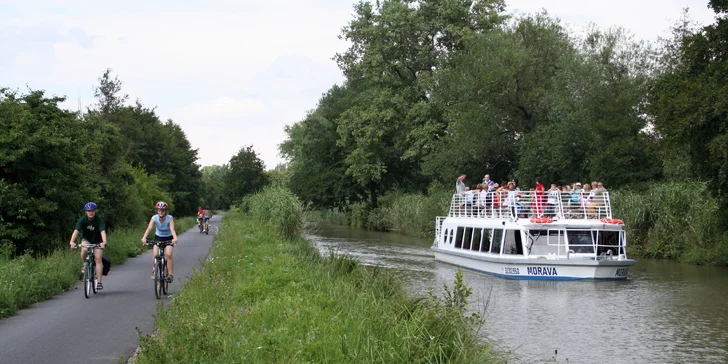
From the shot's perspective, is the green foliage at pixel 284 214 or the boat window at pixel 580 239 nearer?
the boat window at pixel 580 239

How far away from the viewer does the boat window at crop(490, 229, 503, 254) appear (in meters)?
27.2

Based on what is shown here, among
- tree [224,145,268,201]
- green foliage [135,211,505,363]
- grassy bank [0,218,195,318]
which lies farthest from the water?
tree [224,145,268,201]

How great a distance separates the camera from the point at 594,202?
2636 centimetres

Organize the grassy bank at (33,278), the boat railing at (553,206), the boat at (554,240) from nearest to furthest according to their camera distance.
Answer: the grassy bank at (33,278), the boat at (554,240), the boat railing at (553,206)

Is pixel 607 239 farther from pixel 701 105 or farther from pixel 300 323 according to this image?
pixel 300 323

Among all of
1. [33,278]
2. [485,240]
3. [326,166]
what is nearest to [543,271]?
[485,240]

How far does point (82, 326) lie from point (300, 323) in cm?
390

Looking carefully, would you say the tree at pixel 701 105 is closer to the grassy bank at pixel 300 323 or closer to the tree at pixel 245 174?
the grassy bank at pixel 300 323

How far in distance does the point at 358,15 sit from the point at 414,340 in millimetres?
51137

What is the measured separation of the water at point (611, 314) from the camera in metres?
13.9

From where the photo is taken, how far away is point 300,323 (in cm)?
910

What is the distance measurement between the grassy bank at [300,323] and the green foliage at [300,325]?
12 mm

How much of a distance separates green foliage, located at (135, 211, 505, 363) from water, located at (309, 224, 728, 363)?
198 centimetres

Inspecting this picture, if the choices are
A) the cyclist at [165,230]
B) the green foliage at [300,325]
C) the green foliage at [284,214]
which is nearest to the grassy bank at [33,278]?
the cyclist at [165,230]
